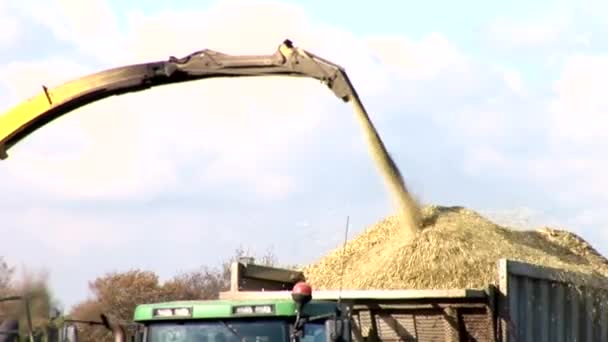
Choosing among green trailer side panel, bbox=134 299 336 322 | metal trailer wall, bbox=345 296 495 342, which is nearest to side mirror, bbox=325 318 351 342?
green trailer side panel, bbox=134 299 336 322

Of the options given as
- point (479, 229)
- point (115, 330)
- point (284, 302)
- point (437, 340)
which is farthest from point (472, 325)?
point (115, 330)

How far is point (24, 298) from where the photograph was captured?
9.15 m

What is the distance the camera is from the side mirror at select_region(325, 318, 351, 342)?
25.5ft

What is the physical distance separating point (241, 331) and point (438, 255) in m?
2.54

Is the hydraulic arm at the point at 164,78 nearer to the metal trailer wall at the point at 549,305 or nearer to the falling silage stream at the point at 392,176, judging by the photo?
the falling silage stream at the point at 392,176

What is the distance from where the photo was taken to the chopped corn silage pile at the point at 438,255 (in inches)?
393

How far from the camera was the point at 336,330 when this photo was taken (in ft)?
25.5

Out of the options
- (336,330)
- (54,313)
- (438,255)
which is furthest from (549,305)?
(54,313)

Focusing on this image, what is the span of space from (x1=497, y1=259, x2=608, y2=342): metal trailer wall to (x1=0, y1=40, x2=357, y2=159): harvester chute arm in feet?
6.26

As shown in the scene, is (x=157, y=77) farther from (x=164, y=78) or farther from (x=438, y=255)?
(x=438, y=255)

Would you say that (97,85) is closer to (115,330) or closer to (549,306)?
(115,330)

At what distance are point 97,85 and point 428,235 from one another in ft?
9.35

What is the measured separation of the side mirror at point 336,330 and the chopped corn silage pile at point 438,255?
2.13m

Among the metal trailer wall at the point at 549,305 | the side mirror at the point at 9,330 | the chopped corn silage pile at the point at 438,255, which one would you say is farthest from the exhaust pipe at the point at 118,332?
the metal trailer wall at the point at 549,305
